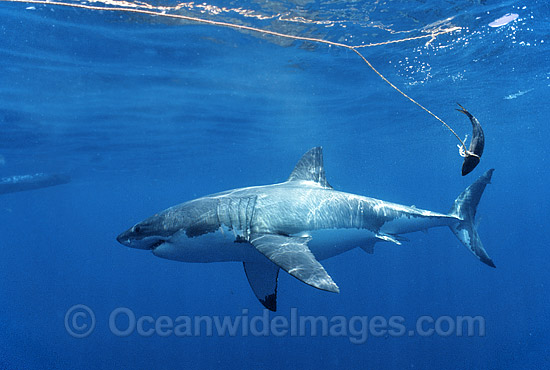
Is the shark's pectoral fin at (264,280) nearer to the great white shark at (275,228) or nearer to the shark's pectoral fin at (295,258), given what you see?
the great white shark at (275,228)

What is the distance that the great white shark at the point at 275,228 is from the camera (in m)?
4.16

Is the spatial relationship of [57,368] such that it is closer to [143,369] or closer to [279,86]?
[143,369]

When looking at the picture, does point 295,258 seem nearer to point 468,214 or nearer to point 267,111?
point 468,214

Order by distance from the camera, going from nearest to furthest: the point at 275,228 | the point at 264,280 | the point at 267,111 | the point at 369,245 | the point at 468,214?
the point at 275,228, the point at 264,280, the point at 369,245, the point at 468,214, the point at 267,111

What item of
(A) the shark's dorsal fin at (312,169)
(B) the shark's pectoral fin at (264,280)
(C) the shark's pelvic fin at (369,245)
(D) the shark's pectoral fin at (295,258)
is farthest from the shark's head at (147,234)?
(C) the shark's pelvic fin at (369,245)

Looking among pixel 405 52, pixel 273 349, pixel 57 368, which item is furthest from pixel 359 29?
pixel 57 368

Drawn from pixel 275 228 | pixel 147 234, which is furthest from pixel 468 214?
pixel 147 234

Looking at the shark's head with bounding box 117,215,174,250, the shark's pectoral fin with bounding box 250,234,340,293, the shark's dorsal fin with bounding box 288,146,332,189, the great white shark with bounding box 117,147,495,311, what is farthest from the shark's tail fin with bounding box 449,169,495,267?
the shark's head with bounding box 117,215,174,250

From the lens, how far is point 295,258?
3.63 metres

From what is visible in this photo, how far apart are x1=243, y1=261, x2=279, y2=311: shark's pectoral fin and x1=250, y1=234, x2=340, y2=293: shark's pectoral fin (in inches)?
51.8

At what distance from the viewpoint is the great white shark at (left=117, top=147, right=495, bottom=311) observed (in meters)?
4.16

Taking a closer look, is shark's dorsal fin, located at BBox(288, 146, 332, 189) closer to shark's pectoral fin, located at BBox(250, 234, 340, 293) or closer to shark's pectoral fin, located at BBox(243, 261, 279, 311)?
shark's pectoral fin, located at BBox(243, 261, 279, 311)

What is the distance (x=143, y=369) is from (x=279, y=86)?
16358 millimetres

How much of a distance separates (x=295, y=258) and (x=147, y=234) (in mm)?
2094
